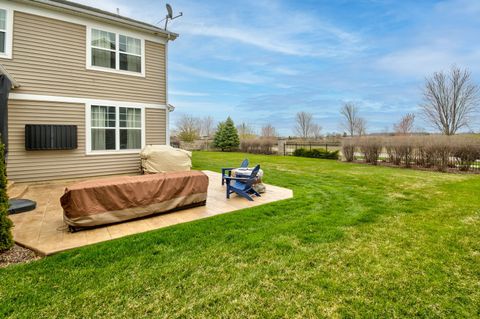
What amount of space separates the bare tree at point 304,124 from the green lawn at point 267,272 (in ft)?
133

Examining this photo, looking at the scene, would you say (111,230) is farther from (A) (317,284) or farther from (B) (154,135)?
(B) (154,135)

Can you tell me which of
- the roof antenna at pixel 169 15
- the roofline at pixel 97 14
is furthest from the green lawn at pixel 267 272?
the roof antenna at pixel 169 15

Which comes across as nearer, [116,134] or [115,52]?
[115,52]

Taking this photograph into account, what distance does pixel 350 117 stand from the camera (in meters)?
40.0

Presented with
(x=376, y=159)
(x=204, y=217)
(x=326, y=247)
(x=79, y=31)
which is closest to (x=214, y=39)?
(x=79, y=31)

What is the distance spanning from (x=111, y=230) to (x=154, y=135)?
594 centimetres

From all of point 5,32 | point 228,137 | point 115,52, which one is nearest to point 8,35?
point 5,32

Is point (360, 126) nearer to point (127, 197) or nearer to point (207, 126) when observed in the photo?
point (207, 126)

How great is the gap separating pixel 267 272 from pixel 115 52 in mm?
8663

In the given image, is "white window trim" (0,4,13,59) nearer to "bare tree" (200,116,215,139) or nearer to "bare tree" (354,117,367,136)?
"bare tree" (200,116,215,139)

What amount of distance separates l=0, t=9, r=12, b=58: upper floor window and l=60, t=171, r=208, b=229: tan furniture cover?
A: 225 inches

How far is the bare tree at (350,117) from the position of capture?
39.5 metres

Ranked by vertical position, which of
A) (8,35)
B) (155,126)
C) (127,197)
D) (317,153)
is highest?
(8,35)

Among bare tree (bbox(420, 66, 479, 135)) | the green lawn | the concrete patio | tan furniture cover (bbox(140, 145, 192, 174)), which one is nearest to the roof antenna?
tan furniture cover (bbox(140, 145, 192, 174))
